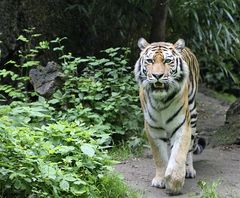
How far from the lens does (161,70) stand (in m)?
4.85

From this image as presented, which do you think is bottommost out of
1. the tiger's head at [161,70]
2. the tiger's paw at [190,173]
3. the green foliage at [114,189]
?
the tiger's paw at [190,173]

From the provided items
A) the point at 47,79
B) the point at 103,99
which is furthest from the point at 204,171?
the point at 47,79

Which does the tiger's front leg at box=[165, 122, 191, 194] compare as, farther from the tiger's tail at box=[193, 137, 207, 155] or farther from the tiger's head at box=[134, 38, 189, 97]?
the tiger's tail at box=[193, 137, 207, 155]

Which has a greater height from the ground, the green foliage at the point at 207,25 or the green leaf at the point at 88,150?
the green foliage at the point at 207,25

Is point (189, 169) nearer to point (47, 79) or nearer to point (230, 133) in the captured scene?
point (230, 133)

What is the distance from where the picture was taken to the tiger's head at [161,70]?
4844 millimetres

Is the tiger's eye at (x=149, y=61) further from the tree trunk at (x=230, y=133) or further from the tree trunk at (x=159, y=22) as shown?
the tree trunk at (x=159, y=22)

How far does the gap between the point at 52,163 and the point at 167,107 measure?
44.8 inches

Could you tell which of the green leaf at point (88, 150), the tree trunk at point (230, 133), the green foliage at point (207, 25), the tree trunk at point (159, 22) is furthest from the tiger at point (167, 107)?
the green foliage at point (207, 25)

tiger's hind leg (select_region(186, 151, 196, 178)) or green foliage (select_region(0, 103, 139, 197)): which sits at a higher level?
green foliage (select_region(0, 103, 139, 197))

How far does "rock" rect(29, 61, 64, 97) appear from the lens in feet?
22.1

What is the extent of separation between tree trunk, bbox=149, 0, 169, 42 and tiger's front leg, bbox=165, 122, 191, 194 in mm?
3117

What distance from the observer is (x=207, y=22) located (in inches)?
322

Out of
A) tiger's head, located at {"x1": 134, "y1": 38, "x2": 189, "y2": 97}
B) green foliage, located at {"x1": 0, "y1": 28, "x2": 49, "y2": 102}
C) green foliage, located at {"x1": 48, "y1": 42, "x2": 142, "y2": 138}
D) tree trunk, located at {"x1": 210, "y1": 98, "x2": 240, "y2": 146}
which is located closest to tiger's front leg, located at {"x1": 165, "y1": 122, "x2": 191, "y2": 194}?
tiger's head, located at {"x1": 134, "y1": 38, "x2": 189, "y2": 97}
